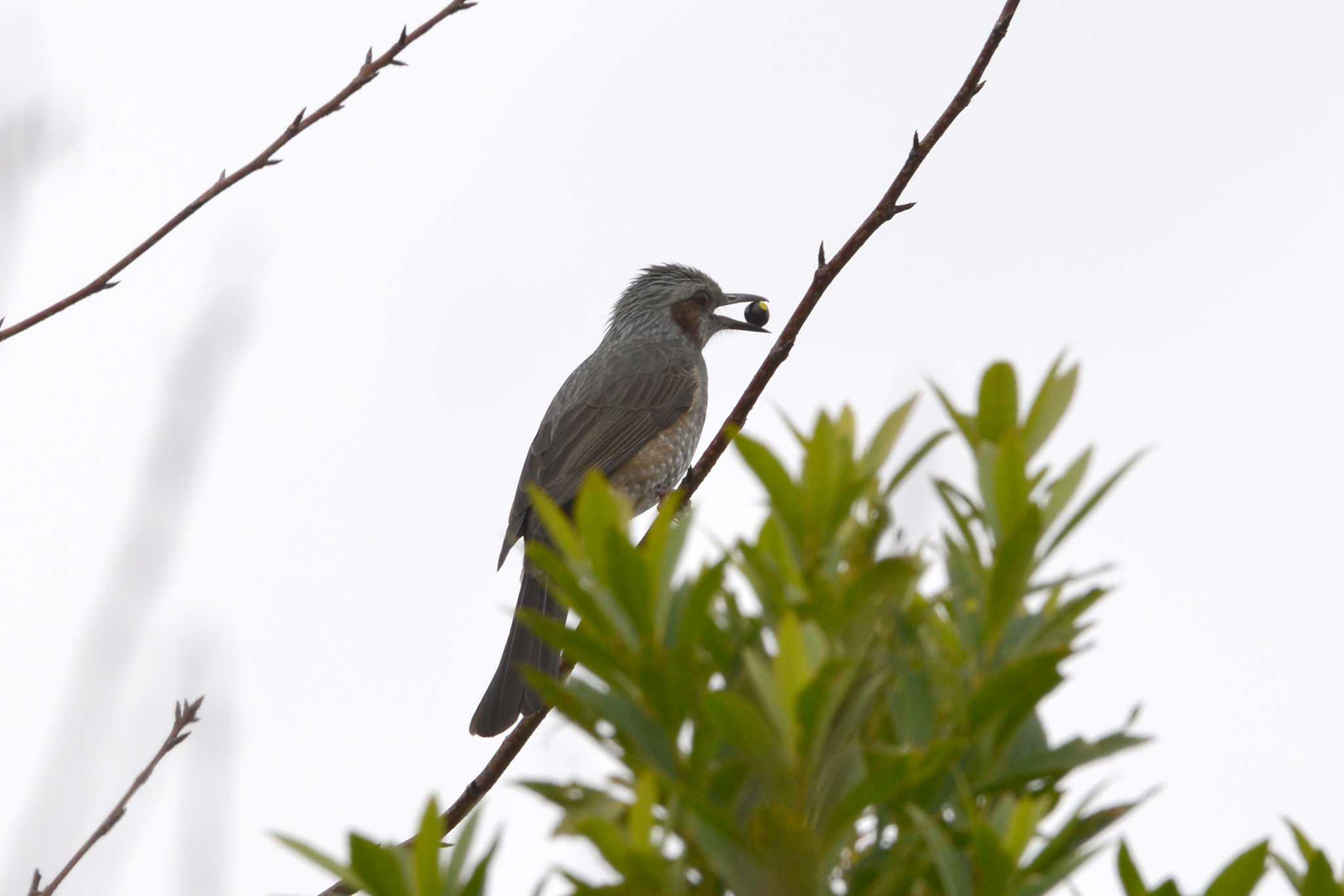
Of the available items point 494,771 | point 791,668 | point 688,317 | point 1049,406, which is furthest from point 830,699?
point 688,317

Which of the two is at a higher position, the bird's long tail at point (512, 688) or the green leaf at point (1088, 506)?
the bird's long tail at point (512, 688)

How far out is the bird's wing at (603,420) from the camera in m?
7.00

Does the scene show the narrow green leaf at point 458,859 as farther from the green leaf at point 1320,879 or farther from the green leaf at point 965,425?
the green leaf at point 1320,879

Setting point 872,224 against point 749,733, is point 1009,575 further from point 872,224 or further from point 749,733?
point 872,224

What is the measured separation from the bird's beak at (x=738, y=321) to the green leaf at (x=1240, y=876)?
22.9ft

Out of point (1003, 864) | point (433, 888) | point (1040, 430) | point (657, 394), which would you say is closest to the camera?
point (1003, 864)

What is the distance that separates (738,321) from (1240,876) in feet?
23.8

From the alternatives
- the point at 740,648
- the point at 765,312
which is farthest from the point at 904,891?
the point at 765,312

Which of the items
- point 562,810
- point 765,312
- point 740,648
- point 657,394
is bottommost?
point 562,810

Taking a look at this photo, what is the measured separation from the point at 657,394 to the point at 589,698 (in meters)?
6.26

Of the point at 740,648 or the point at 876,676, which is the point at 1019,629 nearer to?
the point at 876,676

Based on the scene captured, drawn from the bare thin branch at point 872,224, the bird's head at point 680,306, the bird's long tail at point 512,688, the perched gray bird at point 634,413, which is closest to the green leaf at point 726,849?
the bare thin branch at point 872,224

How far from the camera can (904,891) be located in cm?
130

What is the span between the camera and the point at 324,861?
1.33 metres
